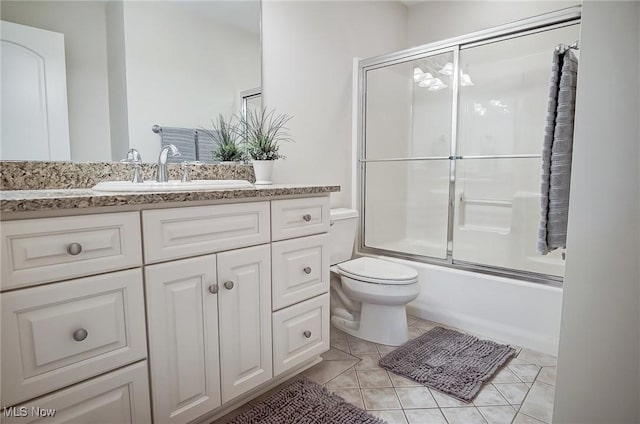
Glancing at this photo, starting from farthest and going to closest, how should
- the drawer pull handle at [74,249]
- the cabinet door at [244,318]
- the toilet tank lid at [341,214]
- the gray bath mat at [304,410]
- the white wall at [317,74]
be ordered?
1. the toilet tank lid at [341,214]
2. the white wall at [317,74]
3. the gray bath mat at [304,410]
4. the cabinet door at [244,318]
5. the drawer pull handle at [74,249]

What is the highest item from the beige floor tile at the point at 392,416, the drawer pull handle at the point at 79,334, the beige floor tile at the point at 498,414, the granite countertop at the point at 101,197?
the granite countertop at the point at 101,197

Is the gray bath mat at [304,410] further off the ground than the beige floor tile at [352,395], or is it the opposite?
the gray bath mat at [304,410]

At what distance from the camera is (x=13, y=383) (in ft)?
3.04

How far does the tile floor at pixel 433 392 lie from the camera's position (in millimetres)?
1511

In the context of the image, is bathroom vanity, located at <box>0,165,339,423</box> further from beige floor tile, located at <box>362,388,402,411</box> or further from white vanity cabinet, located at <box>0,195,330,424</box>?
beige floor tile, located at <box>362,388,402,411</box>

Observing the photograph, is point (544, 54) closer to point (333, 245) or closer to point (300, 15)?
point (300, 15)

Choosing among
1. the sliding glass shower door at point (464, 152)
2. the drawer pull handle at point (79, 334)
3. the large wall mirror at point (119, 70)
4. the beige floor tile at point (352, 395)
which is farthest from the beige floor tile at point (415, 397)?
the large wall mirror at point (119, 70)

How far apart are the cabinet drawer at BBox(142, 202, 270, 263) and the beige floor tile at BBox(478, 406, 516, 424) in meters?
1.11

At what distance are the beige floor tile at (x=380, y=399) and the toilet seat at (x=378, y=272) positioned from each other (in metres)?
0.55

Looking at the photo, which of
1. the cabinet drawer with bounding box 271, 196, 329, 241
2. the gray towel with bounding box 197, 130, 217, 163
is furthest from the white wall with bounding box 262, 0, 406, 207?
the cabinet drawer with bounding box 271, 196, 329, 241

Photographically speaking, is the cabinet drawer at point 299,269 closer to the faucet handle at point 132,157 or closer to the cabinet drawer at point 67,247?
the cabinet drawer at point 67,247

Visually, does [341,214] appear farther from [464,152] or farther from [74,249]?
[74,249]

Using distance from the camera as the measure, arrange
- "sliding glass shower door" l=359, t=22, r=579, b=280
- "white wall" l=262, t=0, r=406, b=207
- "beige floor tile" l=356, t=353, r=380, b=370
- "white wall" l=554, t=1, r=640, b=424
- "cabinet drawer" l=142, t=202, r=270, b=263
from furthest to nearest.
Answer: "sliding glass shower door" l=359, t=22, r=579, b=280
"white wall" l=262, t=0, r=406, b=207
"beige floor tile" l=356, t=353, r=380, b=370
"cabinet drawer" l=142, t=202, r=270, b=263
"white wall" l=554, t=1, r=640, b=424

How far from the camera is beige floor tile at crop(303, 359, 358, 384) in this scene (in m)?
1.79
